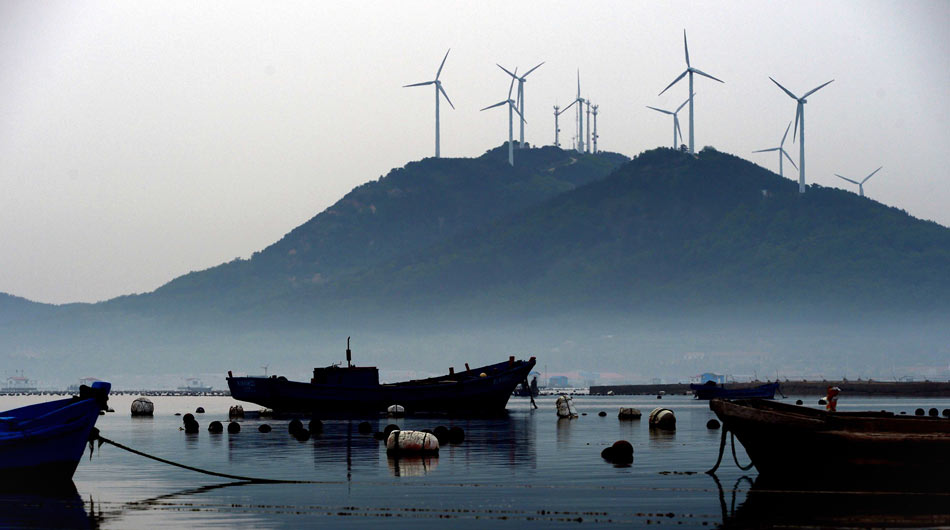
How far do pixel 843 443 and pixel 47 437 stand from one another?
23915 millimetres

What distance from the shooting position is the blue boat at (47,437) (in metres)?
41.2

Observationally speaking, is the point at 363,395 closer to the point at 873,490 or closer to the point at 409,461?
the point at 409,461

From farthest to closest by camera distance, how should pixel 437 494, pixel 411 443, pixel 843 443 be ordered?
pixel 411 443 < pixel 843 443 < pixel 437 494

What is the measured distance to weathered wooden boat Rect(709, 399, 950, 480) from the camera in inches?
1531

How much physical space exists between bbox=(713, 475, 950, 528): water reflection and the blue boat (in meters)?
19.6

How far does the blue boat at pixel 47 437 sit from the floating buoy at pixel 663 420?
167 feet

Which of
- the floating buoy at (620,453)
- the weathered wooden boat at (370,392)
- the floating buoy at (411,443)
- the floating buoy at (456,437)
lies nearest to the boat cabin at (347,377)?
the weathered wooden boat at (370,392)

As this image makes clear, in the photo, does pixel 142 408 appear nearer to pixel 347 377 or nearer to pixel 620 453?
pixel 347 377

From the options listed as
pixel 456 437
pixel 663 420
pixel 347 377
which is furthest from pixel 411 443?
pixel 347 377

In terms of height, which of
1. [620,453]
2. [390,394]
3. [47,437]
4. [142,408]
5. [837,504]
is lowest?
[837,504]

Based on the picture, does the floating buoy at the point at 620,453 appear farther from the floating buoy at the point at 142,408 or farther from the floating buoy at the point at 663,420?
the floating buoy at the point at 142,408

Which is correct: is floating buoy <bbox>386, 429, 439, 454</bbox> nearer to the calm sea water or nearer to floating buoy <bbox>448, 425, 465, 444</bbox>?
the calm sea water

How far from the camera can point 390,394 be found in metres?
121

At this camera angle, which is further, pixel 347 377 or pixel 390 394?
pixel 390 394
